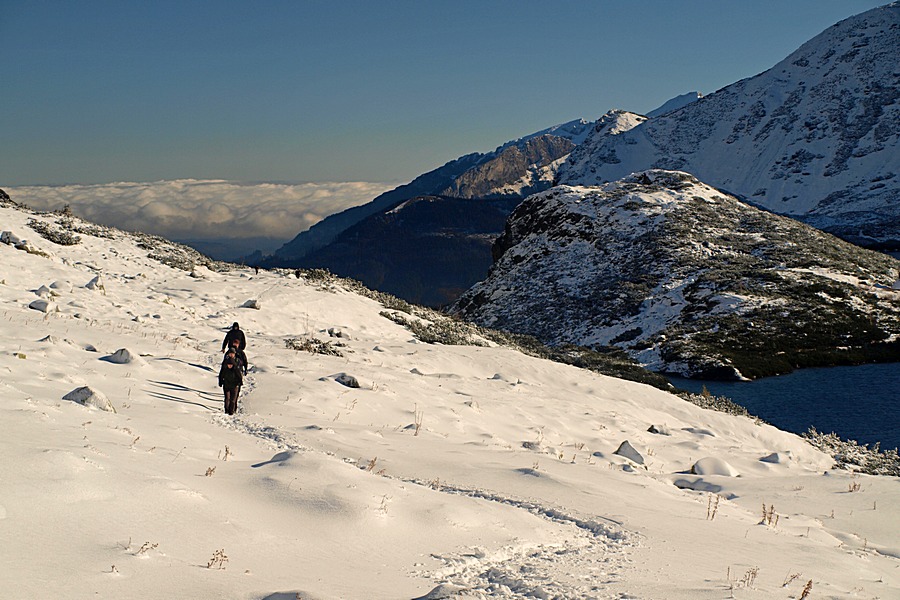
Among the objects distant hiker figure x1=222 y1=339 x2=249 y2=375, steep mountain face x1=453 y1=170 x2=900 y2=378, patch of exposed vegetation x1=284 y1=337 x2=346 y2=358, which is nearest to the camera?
distant hiker figure x1=222 y1=339 x2=249 y2=375

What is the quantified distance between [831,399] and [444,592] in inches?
1535

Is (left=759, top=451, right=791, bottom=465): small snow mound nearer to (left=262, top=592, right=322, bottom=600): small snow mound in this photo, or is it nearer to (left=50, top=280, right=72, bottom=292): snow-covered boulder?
(left=262, top=592, right=322, bottom=600): small snow mound

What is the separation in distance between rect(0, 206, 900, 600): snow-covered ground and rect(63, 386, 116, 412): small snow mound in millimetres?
310

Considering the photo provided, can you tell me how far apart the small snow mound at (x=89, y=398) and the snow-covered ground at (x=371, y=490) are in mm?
310

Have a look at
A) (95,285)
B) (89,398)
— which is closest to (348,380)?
(89,398)

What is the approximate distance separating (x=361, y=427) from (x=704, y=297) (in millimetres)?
54578

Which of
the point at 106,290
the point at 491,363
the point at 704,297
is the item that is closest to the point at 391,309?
the point at 491,363

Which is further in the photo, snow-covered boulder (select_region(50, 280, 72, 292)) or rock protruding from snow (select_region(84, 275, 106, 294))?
rock protruding from snow (select_region(84, 275, 106, 294))

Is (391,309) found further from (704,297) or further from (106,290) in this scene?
(704,297)

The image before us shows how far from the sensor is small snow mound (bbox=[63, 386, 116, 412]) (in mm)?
9727

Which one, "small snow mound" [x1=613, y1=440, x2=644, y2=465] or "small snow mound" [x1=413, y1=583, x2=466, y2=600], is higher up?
"small snow mound" [x1=413, y1=583, x2=466, y2=600]

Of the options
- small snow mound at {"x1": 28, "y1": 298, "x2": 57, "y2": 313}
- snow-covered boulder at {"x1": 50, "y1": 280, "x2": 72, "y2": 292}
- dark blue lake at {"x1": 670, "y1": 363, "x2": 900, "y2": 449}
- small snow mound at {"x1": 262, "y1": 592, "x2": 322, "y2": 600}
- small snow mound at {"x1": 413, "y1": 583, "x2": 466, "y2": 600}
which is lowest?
dark blue lake at {"x1": 670, "y1": 363, "x2": 900, "y2": 449}

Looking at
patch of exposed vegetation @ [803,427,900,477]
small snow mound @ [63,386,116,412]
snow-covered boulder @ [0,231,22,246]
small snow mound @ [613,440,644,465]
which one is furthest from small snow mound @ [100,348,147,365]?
patch of exposed vegetation @ [803,427,900,477]

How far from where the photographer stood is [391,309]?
34.6 metres
